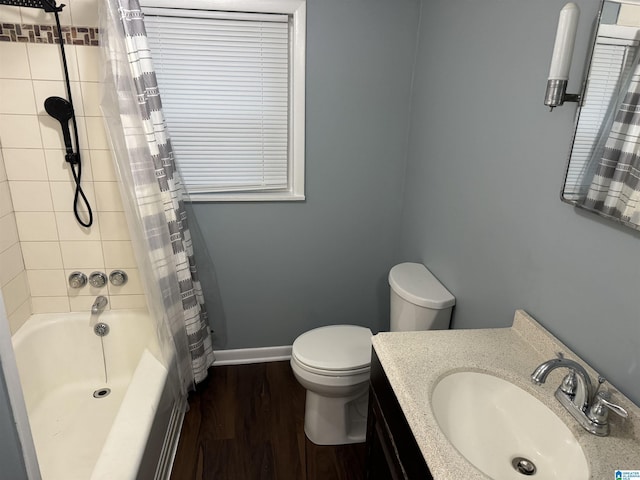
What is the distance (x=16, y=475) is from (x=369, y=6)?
7.53ft

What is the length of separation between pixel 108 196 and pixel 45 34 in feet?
2.54

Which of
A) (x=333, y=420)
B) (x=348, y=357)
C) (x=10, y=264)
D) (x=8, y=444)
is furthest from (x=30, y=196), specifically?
(x=333, y=420)

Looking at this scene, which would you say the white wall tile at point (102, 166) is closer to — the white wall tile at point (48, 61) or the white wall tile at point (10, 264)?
the white wall tile at point (48, 61)

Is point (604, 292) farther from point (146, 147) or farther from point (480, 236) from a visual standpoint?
point (146, 147)

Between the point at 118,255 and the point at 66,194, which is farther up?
the point at 66,194

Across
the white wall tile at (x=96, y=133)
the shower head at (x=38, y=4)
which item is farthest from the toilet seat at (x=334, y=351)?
the shower head at (x=38, y=4)

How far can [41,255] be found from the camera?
2217 millimetres

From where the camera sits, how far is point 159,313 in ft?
6.63

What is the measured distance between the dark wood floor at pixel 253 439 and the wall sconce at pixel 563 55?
174 centimetres

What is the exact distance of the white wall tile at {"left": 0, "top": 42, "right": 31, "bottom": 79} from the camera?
6.30ft

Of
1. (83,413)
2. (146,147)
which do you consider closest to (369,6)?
(146,147)

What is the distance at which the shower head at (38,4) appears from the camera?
1.75 m

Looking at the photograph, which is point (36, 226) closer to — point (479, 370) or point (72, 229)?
point (72, 229)

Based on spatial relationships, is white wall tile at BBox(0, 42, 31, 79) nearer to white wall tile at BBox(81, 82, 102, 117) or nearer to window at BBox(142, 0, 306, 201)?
white wall tile at BBox(81, 82, 102, 117)
